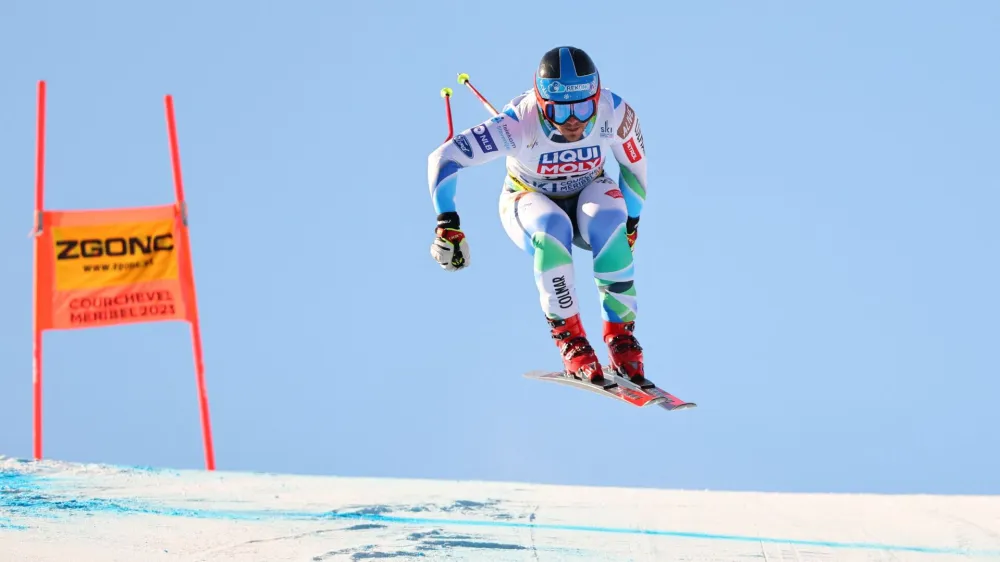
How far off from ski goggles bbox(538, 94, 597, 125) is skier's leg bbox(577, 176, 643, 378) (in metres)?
0.52

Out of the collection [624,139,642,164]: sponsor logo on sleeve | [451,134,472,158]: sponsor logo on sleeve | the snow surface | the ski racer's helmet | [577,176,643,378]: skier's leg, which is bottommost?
the snow surface

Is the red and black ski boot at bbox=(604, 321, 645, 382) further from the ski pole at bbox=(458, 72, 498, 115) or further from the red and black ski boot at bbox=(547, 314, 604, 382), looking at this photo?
the ski pole at bbox=(458, 72, 498, 115)

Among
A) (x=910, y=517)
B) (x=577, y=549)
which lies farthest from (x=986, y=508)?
(x=577, y=549)

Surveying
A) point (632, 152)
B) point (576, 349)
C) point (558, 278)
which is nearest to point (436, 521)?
point (576, 349)

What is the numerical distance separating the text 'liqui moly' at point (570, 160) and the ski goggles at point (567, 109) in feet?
0.78

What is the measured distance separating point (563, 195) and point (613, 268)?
0.59 m

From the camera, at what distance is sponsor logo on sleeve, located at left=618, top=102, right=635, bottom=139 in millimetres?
7906

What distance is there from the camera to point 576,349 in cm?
766

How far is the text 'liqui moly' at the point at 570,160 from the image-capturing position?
7766 mm

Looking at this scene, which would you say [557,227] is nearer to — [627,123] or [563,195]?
[563,195]

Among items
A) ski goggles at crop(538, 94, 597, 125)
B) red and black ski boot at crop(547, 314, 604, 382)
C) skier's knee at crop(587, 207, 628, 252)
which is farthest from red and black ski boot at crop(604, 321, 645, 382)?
ski goggles at crop(538, 94, 597, 125)

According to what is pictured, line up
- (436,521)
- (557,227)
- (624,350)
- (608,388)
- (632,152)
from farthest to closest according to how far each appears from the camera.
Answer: (436,521)
(632,152)
(624,350)
(557,227)
(608,388)

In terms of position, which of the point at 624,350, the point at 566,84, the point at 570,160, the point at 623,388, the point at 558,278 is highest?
the point at 566,84

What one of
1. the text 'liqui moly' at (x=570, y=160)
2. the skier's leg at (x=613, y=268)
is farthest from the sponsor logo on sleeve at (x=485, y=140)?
the skier's leg at (x=613, y=268)
